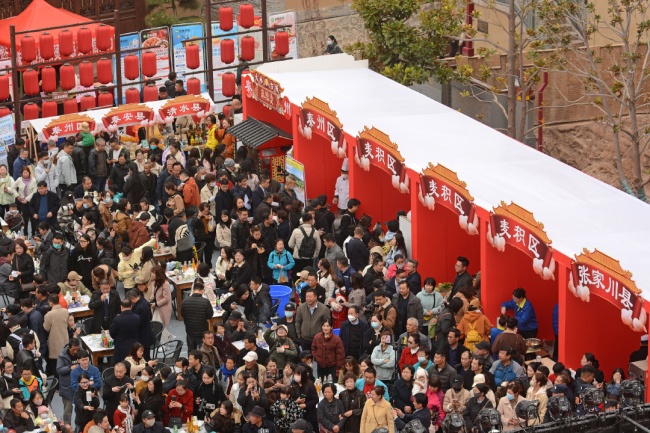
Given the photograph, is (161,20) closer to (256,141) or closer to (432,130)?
(256,141)

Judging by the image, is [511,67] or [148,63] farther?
[148,63]

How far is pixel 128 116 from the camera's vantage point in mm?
26312

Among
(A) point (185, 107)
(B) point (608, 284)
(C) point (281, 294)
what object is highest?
(B) point (608, 284)

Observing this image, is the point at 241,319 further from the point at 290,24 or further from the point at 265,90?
the point at 290,24

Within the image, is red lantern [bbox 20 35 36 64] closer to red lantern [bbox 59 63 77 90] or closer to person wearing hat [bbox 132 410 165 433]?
red lantern [bbox 59 63 77 90]

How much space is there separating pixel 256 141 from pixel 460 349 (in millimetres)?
11027

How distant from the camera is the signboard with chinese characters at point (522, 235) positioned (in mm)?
15734

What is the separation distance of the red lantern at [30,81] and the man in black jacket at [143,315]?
39.8 ft

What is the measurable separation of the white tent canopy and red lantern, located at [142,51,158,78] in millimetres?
3976

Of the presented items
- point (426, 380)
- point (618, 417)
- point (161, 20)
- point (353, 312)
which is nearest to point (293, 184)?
point (353, 312)

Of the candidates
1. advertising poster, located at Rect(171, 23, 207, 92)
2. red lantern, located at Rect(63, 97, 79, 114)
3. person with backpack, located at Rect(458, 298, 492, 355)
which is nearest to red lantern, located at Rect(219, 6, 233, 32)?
advertising poster, located at Rect(171, 23, 207, 92)

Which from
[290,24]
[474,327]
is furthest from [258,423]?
[290,24]

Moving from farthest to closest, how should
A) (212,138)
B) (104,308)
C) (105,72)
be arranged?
1. (105,72)
2. (212,138)
3. (104,308)

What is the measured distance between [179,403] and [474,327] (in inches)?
190
